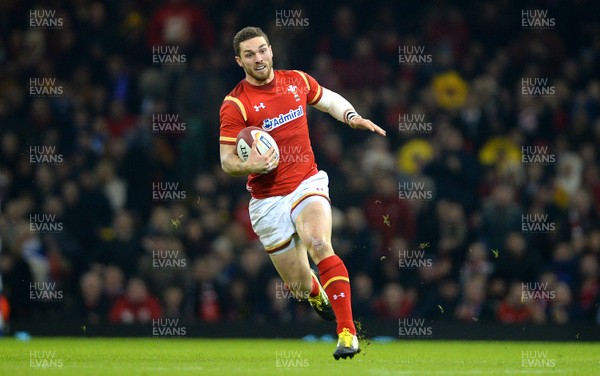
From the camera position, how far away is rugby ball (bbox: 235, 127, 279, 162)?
916 cm

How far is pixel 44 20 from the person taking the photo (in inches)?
675

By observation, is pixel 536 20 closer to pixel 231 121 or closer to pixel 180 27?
pixel 180 27

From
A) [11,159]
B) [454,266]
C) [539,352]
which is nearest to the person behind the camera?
[539,352]

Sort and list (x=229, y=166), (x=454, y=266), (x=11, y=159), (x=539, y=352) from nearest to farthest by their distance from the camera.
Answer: (x=229, y=166)
(x=539, y=352)
(x=454, y=266)
(x=11, y=159)

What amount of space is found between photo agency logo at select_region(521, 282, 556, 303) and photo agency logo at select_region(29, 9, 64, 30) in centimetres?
825

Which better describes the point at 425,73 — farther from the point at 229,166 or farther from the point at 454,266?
the point at 229,166

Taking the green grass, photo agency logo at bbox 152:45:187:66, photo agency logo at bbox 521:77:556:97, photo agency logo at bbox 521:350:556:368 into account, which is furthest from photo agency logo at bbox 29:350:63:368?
photo agency logo at bbox 521:77:556:97

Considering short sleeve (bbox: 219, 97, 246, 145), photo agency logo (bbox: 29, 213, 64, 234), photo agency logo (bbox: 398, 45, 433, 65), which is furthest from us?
photo agency logo (bbox: 398, 45, 433, 65)

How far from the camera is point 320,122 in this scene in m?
16.2

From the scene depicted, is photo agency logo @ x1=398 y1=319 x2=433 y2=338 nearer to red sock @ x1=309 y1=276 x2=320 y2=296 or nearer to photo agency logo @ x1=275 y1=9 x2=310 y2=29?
red sock @ x1=309 y1=276 x2=320 y2=296

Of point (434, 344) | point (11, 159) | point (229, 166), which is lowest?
point (434, 344)

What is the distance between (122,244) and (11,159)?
2360mm

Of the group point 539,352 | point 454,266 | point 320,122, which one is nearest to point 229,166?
point 539,352

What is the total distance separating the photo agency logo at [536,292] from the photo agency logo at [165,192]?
4.75m
